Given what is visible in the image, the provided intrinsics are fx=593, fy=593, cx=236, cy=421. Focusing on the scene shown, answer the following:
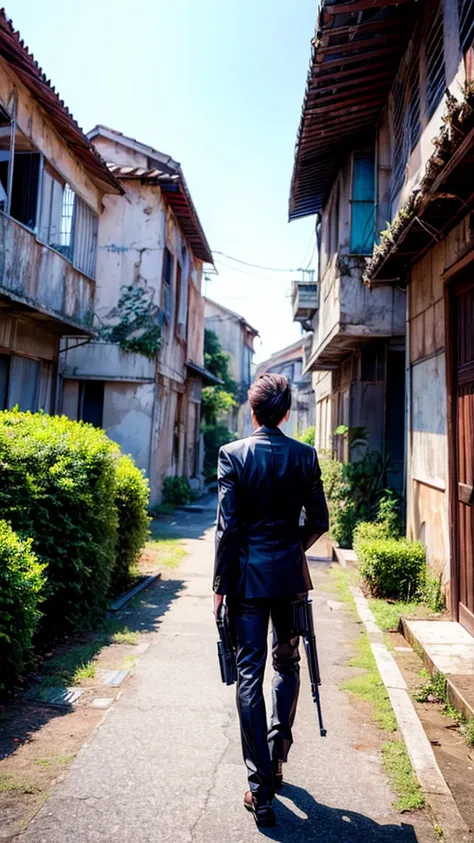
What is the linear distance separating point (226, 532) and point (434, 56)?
20.1ft

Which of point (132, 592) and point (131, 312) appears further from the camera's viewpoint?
point (131, 312)

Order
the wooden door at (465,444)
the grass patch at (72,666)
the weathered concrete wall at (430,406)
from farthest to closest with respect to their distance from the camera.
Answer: the weathered concrete wall at (430,406), the wooden door at (465,444), the grass patch at (72,666)

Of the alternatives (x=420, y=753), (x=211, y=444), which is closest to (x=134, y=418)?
(x=420, y=753)

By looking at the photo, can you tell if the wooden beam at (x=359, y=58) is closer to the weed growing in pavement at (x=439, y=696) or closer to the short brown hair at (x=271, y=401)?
the short brown hair at (x=271, y=401)

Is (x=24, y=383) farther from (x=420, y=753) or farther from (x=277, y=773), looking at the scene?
(x=420, y=753)

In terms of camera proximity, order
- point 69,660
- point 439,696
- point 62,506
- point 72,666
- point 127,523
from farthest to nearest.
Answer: point 127,523 → point 62,506 → point 69,660 → point 72,666 → point 439,696

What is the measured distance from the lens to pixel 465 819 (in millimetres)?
2938

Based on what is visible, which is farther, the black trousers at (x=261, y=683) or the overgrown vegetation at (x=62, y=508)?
the overgrown vegetation at (x=62, y=508)

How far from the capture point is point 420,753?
11.4ft

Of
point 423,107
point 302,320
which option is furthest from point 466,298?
point 302,320

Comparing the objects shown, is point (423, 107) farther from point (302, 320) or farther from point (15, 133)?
point (302, 320)

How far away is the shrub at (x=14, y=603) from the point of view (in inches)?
152

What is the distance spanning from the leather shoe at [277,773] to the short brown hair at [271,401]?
176 centimetres

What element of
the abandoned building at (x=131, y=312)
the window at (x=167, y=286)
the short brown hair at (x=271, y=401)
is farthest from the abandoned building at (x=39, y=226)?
the short brown hair at (x=271, y=401)
